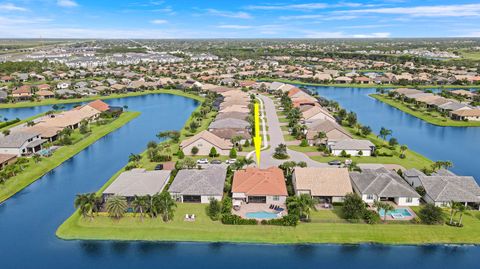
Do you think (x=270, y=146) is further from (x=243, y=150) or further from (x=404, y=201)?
(x=404, y=201)

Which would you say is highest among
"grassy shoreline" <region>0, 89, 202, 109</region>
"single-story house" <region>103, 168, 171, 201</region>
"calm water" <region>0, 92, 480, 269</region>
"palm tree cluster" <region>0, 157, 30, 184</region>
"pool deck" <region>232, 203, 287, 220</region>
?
"grassy shoreline" <region>0, 89, 202, 109</region>

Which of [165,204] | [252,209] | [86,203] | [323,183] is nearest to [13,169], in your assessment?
[86,203]

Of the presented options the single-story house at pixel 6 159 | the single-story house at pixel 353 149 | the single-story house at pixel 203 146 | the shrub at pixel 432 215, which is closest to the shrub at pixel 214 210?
the single-story house at pixel 203 146

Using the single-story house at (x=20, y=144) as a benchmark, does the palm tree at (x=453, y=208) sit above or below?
below

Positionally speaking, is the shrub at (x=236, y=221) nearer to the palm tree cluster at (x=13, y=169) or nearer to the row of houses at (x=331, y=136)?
the row of houses at (x=331, y=136)

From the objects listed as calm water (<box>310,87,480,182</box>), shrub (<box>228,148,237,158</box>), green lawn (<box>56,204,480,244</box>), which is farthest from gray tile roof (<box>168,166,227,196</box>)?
calm water (<box>310,87,480,182</box>)

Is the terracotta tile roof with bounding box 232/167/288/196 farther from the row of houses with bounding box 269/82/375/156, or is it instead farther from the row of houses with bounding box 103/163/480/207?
the row of houses with bounding box 269/82/375/156

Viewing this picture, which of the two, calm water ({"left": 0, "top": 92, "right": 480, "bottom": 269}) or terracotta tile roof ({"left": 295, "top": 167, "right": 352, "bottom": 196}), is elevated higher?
terracotta tile roof ({"left": 295, "top": 167, "right": 352, "bottom": 196})

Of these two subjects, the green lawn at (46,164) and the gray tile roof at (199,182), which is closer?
the gray tile roof at (199,182)
